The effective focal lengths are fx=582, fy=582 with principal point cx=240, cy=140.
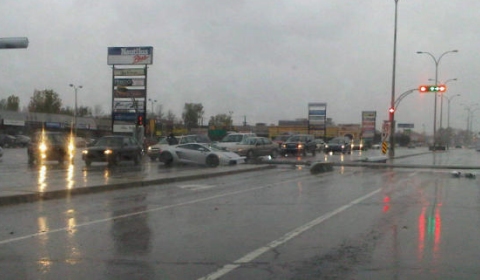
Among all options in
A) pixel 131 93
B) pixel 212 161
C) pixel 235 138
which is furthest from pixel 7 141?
pixel 212 161

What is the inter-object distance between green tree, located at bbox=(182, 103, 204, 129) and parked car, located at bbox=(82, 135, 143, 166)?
107m

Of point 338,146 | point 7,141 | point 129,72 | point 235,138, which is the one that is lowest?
point 7,141

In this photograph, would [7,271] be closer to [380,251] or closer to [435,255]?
[380,251]

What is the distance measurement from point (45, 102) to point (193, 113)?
128 ft

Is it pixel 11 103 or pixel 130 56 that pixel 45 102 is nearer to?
pixel 11 103

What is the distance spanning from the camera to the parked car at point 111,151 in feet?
96.7

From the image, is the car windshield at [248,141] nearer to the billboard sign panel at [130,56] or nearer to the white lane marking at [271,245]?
the billboard sign panel at [130,56]

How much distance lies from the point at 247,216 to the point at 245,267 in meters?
4.76

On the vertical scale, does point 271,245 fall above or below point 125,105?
below

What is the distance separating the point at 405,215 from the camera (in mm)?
12445

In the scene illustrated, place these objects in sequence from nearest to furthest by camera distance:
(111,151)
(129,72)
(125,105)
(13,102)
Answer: (111,151)
(129,72)
(125,105)
(13,102)

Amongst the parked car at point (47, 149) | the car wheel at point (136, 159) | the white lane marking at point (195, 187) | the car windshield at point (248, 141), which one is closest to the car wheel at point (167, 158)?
the car wheel at point (136, 159)

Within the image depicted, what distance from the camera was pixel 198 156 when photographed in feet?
98.7

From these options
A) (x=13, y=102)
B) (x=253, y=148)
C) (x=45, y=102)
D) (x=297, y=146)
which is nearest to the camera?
(x=253, y=148)
